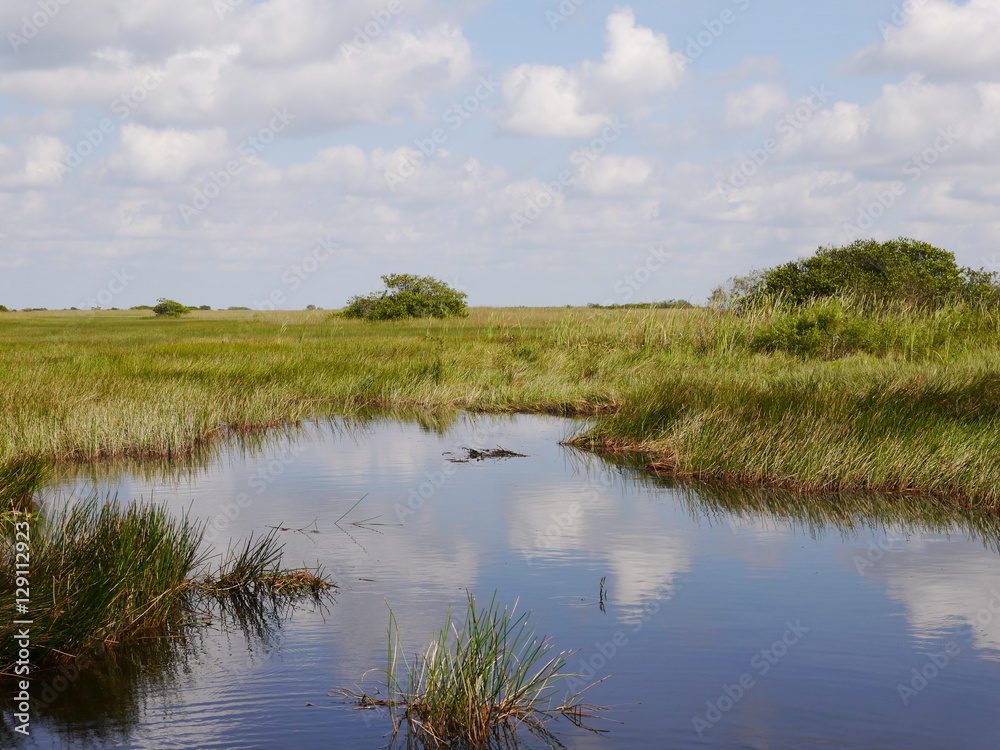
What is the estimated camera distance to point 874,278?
107 feet

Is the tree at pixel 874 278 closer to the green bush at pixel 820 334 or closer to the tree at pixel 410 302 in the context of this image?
the green bush at pixel 820 334

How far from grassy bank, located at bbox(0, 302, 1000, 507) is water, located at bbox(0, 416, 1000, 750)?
33.8 inches

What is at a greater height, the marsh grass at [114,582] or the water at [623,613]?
the marsh grass at [114,582]

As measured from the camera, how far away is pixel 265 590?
8.17m

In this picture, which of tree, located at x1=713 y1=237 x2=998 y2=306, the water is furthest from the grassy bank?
tree, located at x1=713 y1=237 x2=998 y2=306

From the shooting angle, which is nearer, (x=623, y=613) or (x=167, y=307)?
(x=623, y=613)

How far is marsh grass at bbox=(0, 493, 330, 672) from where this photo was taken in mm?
6355

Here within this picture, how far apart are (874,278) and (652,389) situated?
64.2 ft

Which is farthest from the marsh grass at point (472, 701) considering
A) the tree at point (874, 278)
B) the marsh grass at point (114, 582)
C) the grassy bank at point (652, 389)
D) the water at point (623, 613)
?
the tree at point (874, 278)

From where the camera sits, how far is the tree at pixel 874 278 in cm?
3094

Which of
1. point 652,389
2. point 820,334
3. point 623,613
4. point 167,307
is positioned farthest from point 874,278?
point 167,307

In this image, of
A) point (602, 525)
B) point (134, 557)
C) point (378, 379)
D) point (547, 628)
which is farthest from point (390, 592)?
point (378, 379)

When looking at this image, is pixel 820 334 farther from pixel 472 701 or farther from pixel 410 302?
pixel 410 302

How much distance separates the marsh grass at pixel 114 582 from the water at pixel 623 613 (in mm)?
293
